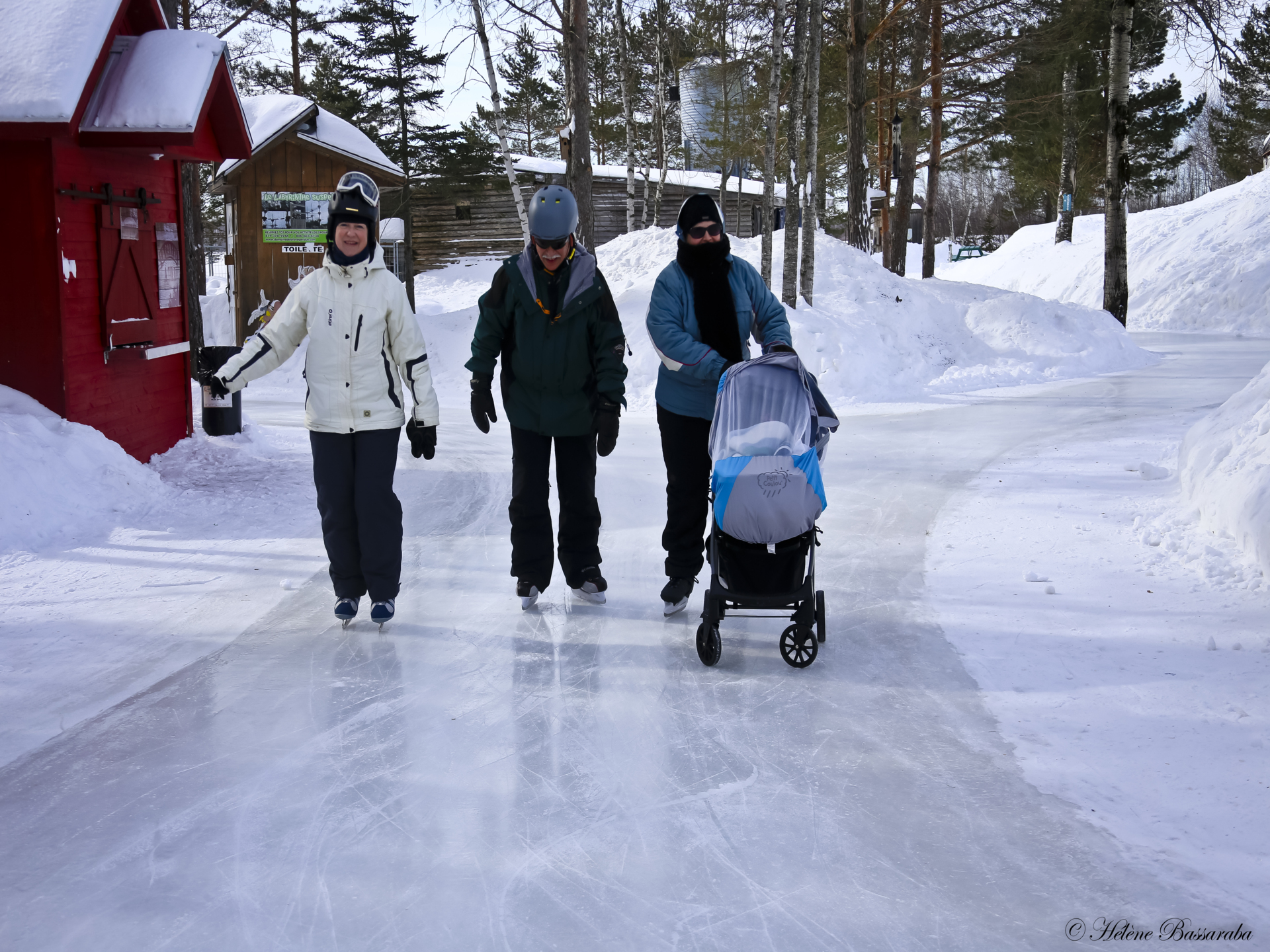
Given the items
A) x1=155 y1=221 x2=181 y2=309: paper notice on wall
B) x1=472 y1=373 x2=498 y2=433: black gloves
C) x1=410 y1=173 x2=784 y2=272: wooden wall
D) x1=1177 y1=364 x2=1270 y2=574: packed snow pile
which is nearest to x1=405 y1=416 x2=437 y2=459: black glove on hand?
x1=472 y1=373 x2=498 y2=433: black gloves

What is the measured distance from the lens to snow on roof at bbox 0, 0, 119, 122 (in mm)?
A: 7633

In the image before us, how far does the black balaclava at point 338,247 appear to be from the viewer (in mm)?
4902

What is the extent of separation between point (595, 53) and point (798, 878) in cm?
3006

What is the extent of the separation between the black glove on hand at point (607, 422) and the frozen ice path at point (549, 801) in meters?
0.90

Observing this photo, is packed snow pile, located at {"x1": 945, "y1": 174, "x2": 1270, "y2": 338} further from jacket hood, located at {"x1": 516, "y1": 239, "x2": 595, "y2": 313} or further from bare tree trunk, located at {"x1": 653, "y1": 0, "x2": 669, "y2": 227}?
jacket hood, located at {"x1": 516, "y1": 239, "x2": 595, "y2": 313}

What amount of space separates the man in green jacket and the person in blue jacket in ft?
0.88

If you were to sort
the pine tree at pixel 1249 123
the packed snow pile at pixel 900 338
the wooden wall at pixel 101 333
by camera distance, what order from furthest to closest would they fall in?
the pine tree at pixel 1249 123 < the packed snow pile at pixel 900 338 < the wooden wall at pixel 101 333

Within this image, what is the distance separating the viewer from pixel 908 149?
26.3 metres

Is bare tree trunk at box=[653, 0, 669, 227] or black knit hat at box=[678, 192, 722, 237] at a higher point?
bare tree trunk at box=[653, 0, 669, 227]

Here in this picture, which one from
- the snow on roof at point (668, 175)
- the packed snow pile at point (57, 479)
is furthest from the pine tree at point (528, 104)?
the packed snow pile at point (57, 479)

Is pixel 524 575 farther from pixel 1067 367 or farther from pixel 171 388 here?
pixel 1067 367

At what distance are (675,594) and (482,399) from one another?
4.57 feet

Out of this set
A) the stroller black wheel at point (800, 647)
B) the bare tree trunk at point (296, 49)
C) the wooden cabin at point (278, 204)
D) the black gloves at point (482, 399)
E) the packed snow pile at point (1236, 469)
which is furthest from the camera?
the bare tree trunk at point (296, 49)

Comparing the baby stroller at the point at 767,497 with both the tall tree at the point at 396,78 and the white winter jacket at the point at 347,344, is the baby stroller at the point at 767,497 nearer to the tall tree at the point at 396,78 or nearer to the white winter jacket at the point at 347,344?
the white winter jacket at the point at 347,344
